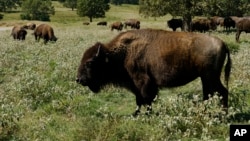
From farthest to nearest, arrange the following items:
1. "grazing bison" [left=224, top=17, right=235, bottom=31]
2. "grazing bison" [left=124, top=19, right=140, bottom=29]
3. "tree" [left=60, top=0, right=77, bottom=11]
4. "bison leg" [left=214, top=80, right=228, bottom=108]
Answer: "tree" [left=60, top=0, right=77, bottom=11], "grazing bison" [left=124, top=19, right=140, bottom=29], "grazing bison" [left=224, top=17, right=235, bottom=31], "bison leg" [left=214, top=80, right=228, bottom=108]

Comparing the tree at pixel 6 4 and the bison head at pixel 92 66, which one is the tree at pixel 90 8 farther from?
the bison head at pixel 92 66

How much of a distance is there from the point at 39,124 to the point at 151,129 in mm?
2196

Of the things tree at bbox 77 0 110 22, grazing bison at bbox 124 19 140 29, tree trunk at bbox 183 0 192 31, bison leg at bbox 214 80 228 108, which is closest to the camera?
bison leg at bbox 214 80 228 108

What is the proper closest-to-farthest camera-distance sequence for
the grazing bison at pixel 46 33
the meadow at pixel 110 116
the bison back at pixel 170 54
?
the meadow at pixel 110 116 < the bison back at pixel 170 54 < the grazing bison at pixel 46 33

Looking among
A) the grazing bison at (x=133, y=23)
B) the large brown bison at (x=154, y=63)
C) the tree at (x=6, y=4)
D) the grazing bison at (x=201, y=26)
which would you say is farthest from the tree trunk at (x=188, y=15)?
the tree at (x=6, y=4)

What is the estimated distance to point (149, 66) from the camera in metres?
9.63

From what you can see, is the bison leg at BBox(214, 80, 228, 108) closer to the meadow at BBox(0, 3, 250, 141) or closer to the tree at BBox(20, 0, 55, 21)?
the meadow at BBox(0, 3, 250, 141)

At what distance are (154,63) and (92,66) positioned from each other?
150 centimetres

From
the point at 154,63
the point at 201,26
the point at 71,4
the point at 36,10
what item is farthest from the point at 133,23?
the point at 71,4

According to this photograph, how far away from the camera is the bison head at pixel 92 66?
9984 mm

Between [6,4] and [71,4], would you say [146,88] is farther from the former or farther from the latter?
[71,4]

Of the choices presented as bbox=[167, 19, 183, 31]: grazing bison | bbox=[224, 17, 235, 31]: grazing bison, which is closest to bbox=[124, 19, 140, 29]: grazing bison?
bbox=[167, 19, 183, 31]: grazing bison

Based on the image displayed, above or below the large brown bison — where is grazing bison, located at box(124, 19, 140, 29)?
below

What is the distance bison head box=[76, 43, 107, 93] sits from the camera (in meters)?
9.98
